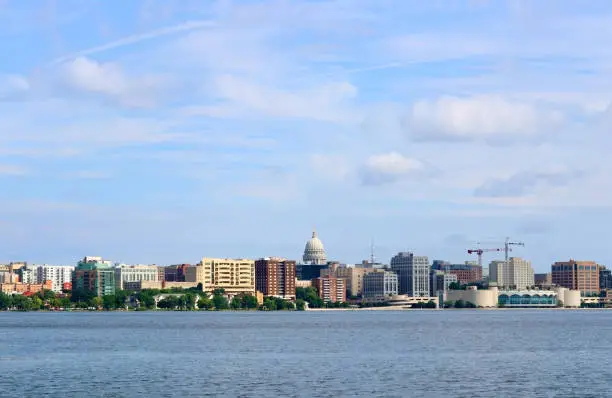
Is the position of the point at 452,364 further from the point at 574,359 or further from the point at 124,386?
the point at 124,386

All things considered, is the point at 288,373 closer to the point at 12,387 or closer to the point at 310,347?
the point at 12,387

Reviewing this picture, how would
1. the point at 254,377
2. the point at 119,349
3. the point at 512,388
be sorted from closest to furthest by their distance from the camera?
1. the point at 512,388
2. the point at 254,377
3. the point at 119,349

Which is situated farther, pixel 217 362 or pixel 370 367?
pixel 217 362

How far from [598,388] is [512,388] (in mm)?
5597

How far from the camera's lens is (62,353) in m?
112

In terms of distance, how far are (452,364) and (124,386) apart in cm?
2977

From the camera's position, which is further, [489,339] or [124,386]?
[489,339]

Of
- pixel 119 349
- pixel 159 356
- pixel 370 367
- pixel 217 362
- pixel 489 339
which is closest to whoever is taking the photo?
pixel 370 367

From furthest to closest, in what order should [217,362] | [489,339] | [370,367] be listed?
[489,339] → [217,362] → [370,367]

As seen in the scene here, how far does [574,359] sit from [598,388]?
87.9ft

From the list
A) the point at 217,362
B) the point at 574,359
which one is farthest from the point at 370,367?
the point at 574,359

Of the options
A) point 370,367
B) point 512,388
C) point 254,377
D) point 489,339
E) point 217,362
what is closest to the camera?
point 512,388

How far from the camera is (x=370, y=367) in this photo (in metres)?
92.9

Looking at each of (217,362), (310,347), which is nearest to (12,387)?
(217,362)
